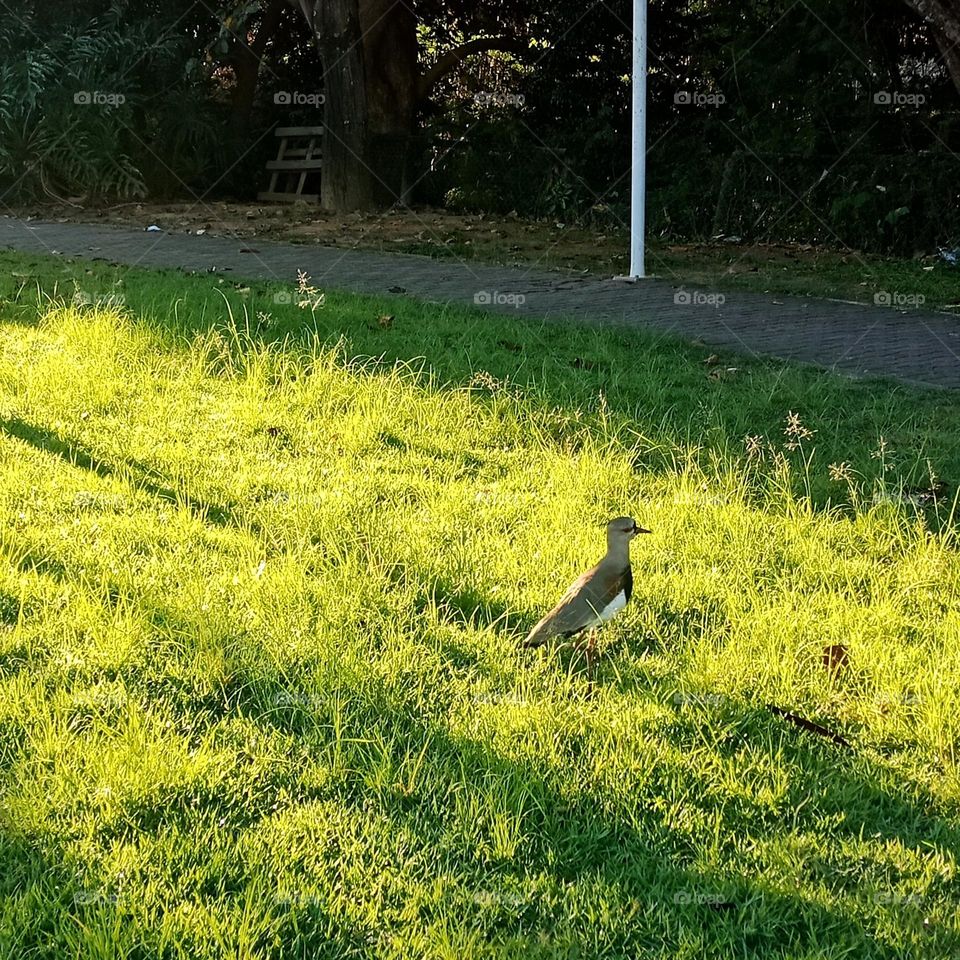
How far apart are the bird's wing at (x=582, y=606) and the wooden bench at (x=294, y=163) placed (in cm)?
1714

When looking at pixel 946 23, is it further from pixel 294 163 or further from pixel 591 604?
pixel 294 163

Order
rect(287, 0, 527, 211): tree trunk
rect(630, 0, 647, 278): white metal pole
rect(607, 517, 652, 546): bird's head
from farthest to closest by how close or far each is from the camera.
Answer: rect(287, 0, 527, 211): tree trunk
rect(630, 0, 647, 278): white metal pole
rect(607, 517, 652, 546): bird's head

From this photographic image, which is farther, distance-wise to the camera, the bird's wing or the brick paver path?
the brick paver path

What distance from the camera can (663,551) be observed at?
13.6 ft

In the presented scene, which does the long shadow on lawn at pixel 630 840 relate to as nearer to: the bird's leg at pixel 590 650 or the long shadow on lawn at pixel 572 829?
the long shadow on lawn at pixel 572 829

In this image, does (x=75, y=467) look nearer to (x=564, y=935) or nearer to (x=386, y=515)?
(x=386, y=515)

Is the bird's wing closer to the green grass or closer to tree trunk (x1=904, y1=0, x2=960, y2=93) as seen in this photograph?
the green grass

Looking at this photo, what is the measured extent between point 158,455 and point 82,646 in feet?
5.98

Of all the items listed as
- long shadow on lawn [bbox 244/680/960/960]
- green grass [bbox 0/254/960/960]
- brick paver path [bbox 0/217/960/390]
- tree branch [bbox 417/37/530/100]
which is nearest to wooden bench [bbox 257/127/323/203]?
tree branch [bbox 417/37/530/100]

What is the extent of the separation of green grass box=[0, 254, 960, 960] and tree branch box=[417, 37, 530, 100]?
13.9 m

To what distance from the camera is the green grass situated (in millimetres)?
2379

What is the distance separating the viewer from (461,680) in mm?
3262

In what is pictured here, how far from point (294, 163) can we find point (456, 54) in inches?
131

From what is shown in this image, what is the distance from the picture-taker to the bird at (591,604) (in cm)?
323
